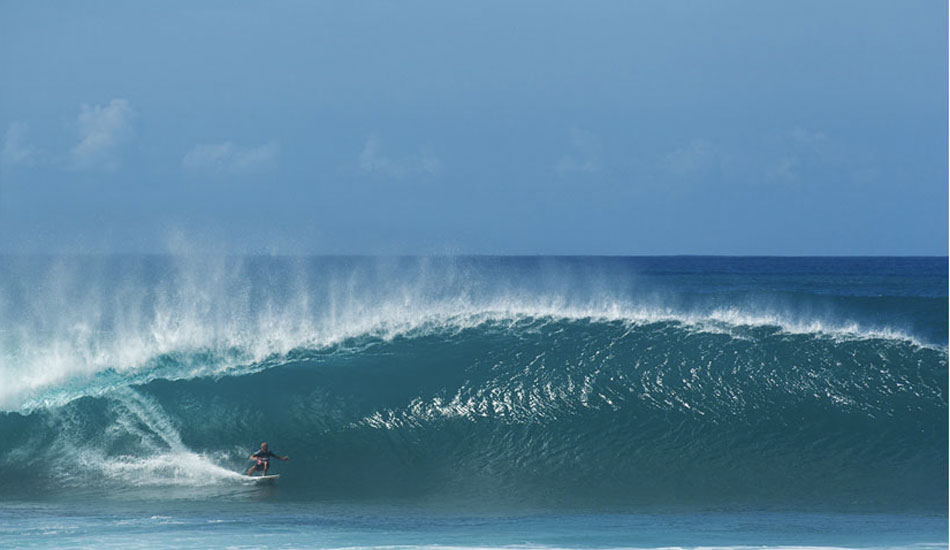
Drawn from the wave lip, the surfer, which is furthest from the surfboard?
the wave lip

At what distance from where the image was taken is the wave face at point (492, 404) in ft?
41.5

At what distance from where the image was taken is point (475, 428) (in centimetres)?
1442

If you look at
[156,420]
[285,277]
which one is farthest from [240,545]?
[285,277]

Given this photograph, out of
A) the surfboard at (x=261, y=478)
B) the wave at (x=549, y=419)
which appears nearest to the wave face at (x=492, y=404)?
the wave at (x=549, y=419)

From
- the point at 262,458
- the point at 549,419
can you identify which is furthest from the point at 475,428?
the point at 262,458

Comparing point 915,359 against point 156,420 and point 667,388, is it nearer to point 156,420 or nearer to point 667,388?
point 667,388

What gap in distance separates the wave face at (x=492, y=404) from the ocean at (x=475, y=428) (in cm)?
4

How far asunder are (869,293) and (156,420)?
41.6 meters

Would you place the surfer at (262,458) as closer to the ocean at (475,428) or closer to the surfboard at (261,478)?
the surfboard at (261,478)

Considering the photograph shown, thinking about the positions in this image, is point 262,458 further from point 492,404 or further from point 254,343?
point 254,343

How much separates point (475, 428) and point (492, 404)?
680 mm

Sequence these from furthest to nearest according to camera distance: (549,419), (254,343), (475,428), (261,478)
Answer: (254,343) → (549,419) → (475,428) → (261,478)

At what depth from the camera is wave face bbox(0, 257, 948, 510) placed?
1266 centimetres

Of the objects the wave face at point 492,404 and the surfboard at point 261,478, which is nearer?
the surfboard at point 261,478
